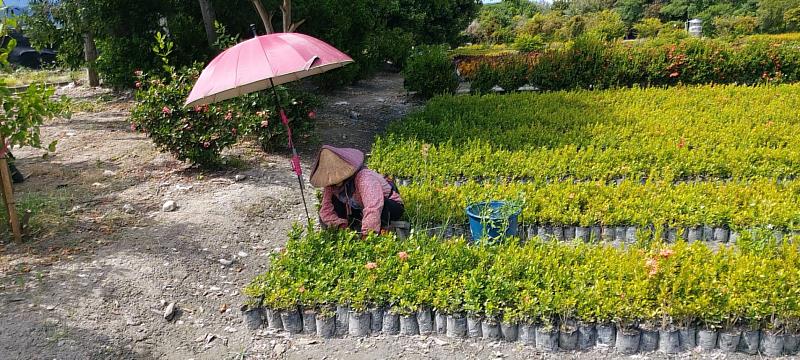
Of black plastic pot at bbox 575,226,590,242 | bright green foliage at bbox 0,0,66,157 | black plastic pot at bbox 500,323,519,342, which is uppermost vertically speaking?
bright green foliage at bbox 0,0,66,157

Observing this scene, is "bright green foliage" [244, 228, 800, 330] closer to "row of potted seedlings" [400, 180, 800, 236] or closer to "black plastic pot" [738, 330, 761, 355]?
"black plastic pot" [738, 330, 761, 355]

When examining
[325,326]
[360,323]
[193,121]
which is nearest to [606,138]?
[360,323]

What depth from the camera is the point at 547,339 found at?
3.31 meters

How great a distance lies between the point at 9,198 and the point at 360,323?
10.0ft

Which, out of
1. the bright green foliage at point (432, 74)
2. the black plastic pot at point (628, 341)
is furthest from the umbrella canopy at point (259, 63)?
the bright green foliage at point (432, 74)

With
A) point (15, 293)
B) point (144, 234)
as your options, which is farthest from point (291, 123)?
point (15, 293)

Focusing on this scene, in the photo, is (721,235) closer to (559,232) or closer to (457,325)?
(559,232)

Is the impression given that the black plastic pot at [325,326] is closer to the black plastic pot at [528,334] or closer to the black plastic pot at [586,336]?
the black plastic pot at [528,334]

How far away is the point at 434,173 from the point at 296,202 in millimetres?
1460

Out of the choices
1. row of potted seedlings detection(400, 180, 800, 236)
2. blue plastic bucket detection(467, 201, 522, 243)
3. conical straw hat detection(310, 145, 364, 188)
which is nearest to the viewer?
conical straw hat detection(310, 145, 364, 188)

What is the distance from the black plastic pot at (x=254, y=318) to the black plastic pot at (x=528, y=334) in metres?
1.63

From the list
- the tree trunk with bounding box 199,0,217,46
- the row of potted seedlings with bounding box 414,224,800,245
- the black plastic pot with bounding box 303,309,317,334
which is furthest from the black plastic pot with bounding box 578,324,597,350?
the tree trunk with bounding box 199,0,217,46

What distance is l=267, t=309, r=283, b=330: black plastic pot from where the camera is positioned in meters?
3.60

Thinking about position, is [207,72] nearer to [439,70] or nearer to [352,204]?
[352,204]
